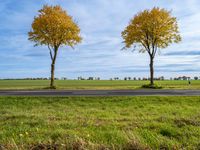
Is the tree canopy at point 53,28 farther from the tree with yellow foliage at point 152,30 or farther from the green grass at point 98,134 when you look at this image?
the green grass at point 98,134

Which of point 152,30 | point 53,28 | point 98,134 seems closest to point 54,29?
point 53,28

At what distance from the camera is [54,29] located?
3522cm

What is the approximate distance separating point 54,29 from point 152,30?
39.6 ft

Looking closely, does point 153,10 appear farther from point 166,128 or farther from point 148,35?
point 166,128

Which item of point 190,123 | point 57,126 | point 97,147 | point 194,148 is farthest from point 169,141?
point 57,126

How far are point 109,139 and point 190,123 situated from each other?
3.27 metres

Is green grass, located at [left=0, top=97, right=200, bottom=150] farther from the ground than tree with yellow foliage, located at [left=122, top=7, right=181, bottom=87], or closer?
closer

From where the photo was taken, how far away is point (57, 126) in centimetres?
908

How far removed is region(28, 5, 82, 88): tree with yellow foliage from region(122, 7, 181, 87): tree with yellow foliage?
7088 mm

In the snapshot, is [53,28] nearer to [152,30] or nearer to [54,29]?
[54,29]

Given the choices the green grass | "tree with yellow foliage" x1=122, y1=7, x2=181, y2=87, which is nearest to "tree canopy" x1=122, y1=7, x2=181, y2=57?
"tree with yellow foliage" x1=122, y1=7, x2=181, y2=87

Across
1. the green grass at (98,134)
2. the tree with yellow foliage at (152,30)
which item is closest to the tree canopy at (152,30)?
the tree with yellow foliage at (152,30)

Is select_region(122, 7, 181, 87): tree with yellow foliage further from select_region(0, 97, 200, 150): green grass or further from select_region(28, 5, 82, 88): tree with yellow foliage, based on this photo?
select_region(0, 97, 200, 150): green grass

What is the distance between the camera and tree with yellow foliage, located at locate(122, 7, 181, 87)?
36.6 meters
